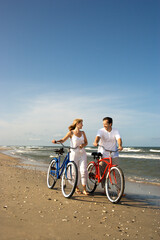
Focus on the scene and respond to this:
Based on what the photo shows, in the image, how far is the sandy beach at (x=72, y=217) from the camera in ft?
11.2

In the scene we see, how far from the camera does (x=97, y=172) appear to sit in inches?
243

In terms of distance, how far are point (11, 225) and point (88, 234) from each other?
3.98 ft

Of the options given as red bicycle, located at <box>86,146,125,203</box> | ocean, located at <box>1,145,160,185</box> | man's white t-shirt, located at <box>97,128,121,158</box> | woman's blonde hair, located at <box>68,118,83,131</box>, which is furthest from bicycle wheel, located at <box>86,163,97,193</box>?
ocean, located at <box>1,145,160,185</box>

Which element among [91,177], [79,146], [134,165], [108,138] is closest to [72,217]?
[79,146]

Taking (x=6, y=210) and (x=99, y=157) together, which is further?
(x=99, y=157)

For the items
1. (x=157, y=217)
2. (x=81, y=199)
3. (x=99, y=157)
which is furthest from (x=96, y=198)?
(x=157, y=217)

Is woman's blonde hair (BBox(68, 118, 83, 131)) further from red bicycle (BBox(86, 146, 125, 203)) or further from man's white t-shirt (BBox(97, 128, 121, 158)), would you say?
red bicycle (BBox(86, 146, 125, 203))

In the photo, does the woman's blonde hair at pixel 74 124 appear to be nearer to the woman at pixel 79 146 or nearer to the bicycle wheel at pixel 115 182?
the woman at pixel 79 146

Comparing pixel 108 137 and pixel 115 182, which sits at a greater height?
pixel 108 137

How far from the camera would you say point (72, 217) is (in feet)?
13.7

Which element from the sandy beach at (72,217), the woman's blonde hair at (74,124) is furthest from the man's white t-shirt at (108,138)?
the sandy beach at (72,217)

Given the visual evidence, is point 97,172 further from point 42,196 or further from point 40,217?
point 40,217

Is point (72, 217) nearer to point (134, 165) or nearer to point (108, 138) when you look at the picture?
point (108, 138)

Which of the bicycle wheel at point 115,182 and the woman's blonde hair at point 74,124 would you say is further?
the woman's blonde hair at point 74,124
